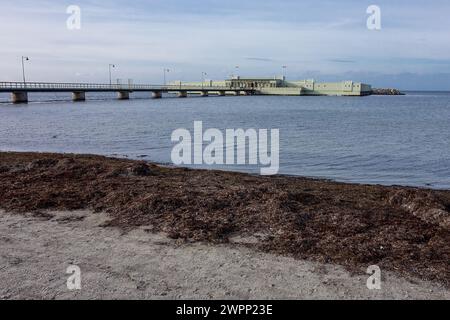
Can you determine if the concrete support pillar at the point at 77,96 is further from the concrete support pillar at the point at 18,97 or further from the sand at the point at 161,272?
the sand at the point at 161,272

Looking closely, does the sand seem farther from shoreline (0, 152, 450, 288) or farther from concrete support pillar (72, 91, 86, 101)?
concrete support pillar (72, 91, 86, 101)

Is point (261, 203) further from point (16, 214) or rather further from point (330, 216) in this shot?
point (16, 214)

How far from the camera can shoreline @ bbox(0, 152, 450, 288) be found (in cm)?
736

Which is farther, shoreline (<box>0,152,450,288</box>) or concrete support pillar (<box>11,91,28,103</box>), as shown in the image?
concrete support pillar (<box>11,91,28,103</box>)

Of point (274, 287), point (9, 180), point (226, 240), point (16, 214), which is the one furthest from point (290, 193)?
point (9, 180)

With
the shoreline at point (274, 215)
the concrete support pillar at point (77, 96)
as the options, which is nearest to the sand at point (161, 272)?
the shoreline at point (274, 215)

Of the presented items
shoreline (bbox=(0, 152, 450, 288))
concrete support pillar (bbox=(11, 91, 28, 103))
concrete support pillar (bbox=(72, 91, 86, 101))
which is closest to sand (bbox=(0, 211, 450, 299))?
shoreline (bbox=(0, 152, 450, 288))

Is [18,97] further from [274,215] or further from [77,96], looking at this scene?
[274,215]

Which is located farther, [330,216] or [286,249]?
[330,216]

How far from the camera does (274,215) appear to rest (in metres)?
9.25

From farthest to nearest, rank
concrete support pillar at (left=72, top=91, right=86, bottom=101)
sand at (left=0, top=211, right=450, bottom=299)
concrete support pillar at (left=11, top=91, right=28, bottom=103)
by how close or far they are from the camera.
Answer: concrete support pillar at (left=72, top=91, right=86, bottom=101) → concrete support pillar at (left=11, top=91, right=28, bottom=103) → sand at (left=0, top=211, right=450, bottom=299)

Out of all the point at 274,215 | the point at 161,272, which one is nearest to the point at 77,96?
the point at 274,215
